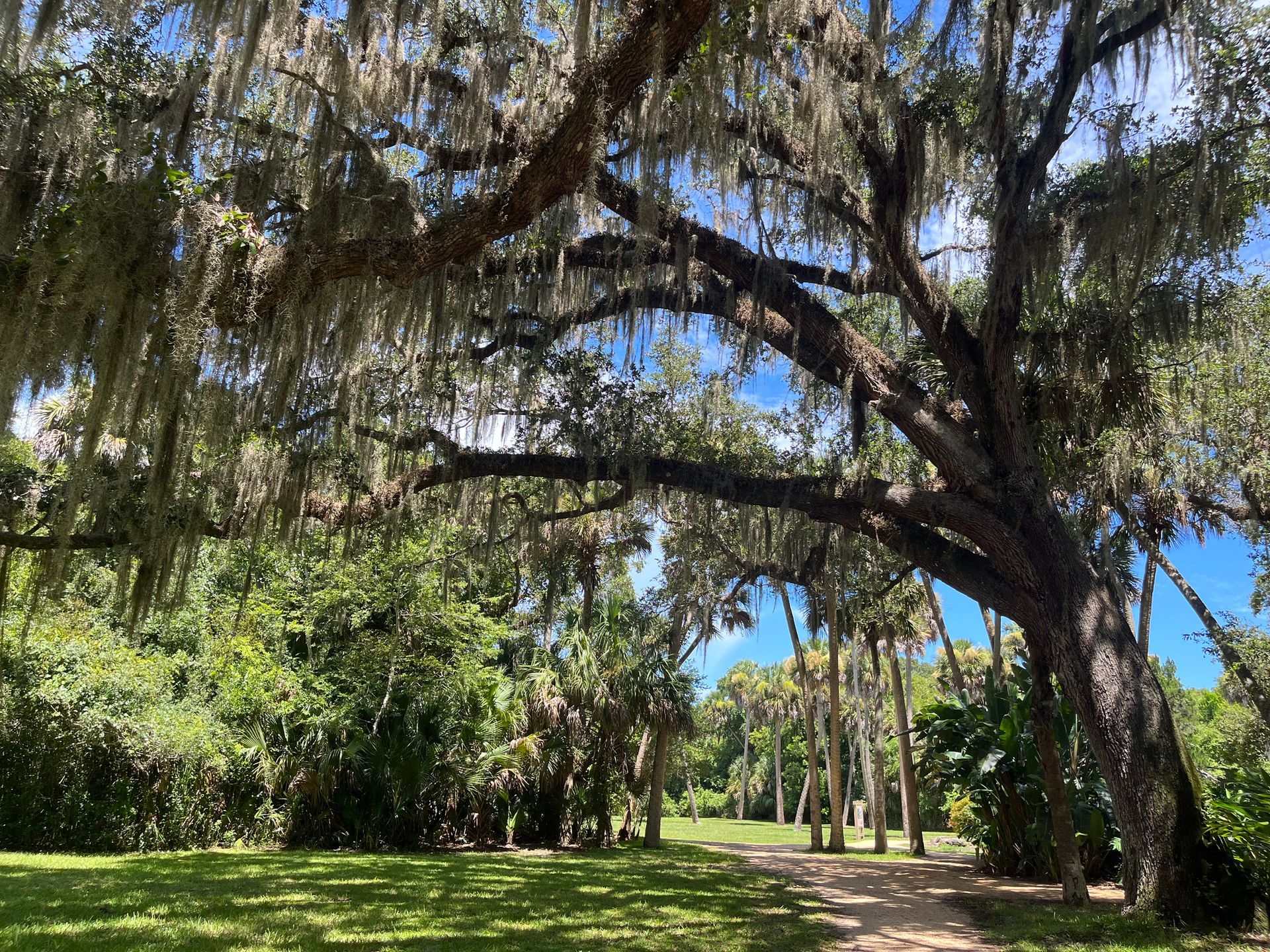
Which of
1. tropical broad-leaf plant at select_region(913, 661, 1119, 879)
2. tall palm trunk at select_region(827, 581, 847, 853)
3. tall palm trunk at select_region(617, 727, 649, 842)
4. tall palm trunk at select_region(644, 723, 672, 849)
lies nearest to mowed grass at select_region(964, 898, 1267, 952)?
tropical broad-leaf plant at select_region(913, 661, 1119, 879)

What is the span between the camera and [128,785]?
1031 cm

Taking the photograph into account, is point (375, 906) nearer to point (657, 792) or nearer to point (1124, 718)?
point (1124, 718)

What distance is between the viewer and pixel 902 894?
8.54 metres

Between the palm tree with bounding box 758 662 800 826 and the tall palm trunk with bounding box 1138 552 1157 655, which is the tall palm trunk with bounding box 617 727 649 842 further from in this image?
the palm tree with bounding box 758 662 800 826

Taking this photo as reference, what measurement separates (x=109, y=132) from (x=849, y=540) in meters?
7.33

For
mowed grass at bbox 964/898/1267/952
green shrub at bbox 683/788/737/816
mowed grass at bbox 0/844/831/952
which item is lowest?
green shrub at bbox 683/788/737/816

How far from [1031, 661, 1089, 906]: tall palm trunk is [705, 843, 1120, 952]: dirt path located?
603mm

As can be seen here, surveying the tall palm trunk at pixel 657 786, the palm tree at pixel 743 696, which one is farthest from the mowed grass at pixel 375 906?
the palm tree at pixel 743 696

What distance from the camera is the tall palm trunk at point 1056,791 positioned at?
7121 millimetres

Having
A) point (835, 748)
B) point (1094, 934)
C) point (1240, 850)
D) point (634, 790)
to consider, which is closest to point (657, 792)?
point (634, 790)

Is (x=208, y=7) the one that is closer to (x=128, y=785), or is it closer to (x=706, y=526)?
(x=706, y=526)

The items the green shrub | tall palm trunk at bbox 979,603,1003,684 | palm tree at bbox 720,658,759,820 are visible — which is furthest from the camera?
the green shrub

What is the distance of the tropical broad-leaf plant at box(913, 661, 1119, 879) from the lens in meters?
9.38

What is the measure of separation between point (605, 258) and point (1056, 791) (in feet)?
21.6
